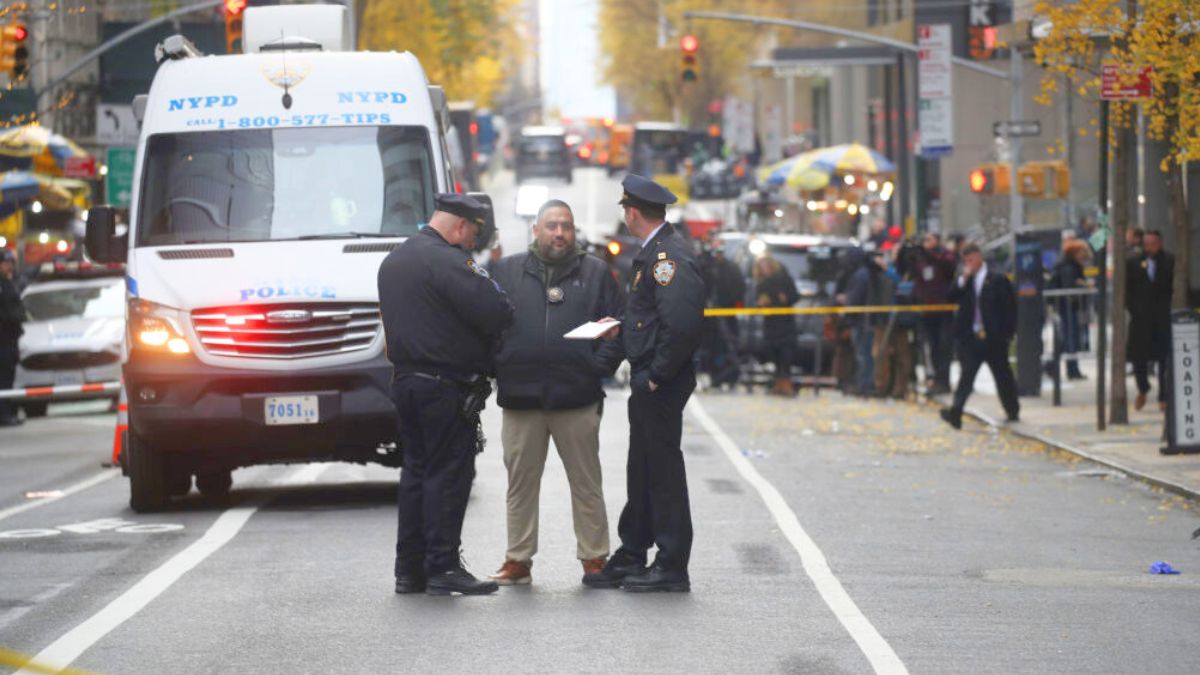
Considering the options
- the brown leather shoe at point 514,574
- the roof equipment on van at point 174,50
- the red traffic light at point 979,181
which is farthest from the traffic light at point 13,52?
the brown leather shoe at point 514,574

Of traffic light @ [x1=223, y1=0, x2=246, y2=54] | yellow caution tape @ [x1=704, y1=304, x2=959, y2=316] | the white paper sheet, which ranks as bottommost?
yellow caution tape @ [x1=704, y1=304, x2=959, y2=316]

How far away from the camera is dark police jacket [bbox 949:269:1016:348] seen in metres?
22.5

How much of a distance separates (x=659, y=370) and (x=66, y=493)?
8156 mm

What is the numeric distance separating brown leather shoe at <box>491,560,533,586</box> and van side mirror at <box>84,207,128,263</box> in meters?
5.29

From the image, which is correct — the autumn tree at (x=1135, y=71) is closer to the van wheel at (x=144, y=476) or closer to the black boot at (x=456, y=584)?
the van wheel at (x=144, y=476)

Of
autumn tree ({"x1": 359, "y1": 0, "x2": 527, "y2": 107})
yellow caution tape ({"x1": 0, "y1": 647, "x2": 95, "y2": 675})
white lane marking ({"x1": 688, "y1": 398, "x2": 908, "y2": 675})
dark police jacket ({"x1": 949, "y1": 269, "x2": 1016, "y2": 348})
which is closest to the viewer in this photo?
yellow caution tape ({"x1": 0, "y1": 647, "x2": 95, "y2": 675})

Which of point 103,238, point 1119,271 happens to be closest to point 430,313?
point 103,238

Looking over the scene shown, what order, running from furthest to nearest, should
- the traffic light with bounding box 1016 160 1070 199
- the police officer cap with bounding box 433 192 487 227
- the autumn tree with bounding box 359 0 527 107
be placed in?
the autumn tree with bounding box 359 0 527 107 < the traffic light with bounding box 1016 160 1070 199 < the police officer cap with bounding box 433 192 487 227

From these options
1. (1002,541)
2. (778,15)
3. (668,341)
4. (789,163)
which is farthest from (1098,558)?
(778,15)

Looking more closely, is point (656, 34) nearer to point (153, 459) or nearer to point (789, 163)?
point (789, 163)

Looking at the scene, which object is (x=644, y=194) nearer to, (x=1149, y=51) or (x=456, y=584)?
(x=456, y=584)

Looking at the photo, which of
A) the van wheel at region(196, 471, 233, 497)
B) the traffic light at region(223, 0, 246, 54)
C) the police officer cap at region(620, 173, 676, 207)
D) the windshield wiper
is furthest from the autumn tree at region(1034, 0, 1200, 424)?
the traffic light at region(223, 0, 246, 54)

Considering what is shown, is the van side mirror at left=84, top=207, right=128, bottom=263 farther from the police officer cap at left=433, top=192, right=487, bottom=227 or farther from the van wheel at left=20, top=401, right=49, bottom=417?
the van wheel at left=20, top=401, right=49, bottom=417

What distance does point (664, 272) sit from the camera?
10.8 meters
